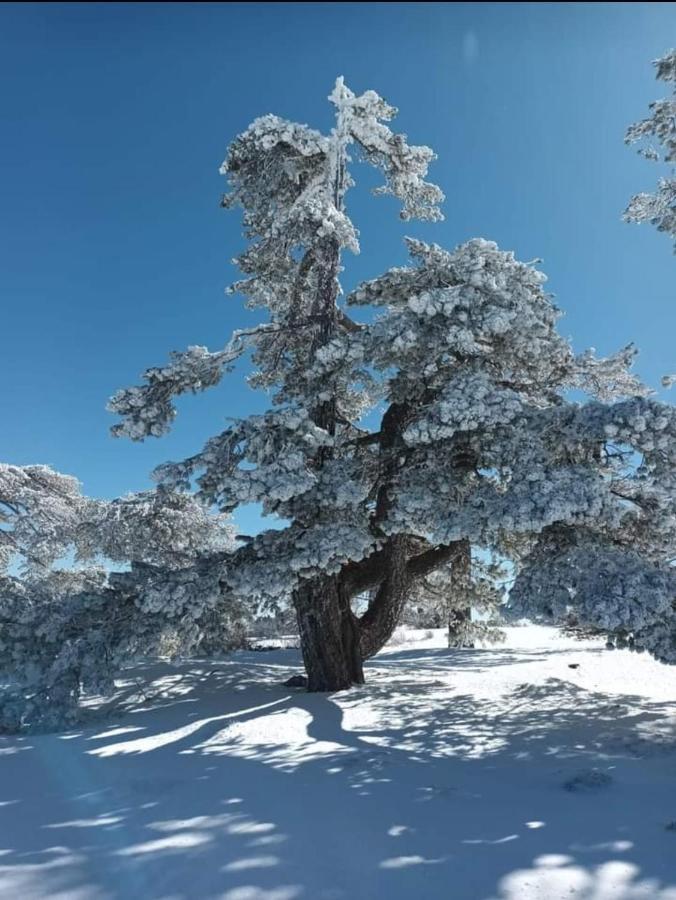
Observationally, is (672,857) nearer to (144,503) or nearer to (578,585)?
(578,585)

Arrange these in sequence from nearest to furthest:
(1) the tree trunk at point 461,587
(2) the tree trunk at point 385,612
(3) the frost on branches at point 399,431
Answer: (3) the frost on branches at point 399,431
(2) the tree trunk at point 385,612
(1) the tree trunk at point 461,587

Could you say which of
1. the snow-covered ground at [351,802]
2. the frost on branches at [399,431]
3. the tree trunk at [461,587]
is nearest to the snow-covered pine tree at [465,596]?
the tree trunk at [461,587]

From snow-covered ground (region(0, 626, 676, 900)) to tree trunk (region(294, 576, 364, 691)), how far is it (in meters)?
0.88

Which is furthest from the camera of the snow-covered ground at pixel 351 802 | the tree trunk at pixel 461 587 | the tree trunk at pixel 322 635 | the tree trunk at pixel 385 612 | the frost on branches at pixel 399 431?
the tree trunk at pixel 461 587

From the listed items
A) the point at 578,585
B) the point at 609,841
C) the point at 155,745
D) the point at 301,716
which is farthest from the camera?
the point at 301,716

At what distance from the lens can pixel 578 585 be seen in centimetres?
676

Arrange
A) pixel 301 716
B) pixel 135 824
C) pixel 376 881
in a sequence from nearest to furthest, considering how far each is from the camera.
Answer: pixel 376 881
pixel 135 824
pixel 301 716

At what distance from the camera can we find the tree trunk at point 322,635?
9461 mm

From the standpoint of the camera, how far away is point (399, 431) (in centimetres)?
995

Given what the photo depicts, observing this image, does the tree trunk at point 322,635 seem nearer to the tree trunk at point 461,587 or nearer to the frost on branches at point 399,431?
the frost on branches at point 399,431

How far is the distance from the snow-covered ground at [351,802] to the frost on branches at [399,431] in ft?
5.61

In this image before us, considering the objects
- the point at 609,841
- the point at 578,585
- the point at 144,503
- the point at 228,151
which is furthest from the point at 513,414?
the point at 144,503

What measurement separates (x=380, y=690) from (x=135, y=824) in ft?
19.7

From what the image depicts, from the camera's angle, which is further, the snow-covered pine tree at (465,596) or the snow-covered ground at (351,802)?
the snow-covered pine tree at (465,596)
